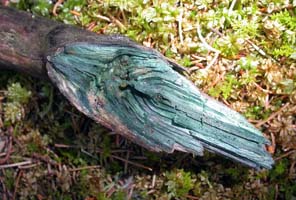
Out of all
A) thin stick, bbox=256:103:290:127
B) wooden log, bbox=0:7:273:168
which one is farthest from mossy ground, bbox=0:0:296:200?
wooden log, bbox=0:7:273:168

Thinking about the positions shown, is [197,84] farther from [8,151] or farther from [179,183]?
[8,151]

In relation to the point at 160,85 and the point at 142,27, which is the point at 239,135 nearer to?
the point at 160,85

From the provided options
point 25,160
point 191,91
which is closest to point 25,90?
point 25,160

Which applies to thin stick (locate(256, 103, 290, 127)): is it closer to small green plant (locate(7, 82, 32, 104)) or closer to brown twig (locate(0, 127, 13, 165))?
small green plant (locate(7, 82, 32, 104))

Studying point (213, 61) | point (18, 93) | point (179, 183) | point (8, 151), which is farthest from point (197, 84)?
point (8, 151)

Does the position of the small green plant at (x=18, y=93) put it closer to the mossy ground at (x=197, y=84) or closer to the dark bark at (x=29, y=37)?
the mossy ground at (x=197, y=84)

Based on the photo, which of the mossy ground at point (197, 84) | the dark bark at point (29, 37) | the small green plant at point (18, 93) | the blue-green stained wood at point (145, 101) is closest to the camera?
the blue-green stained wood at point (145, 101)

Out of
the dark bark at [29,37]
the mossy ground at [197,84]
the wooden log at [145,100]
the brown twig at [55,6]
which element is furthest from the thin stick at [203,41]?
the brown twig at [55,6]

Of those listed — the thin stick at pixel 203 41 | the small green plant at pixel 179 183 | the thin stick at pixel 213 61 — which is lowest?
the small green plant at pixel 179 183
